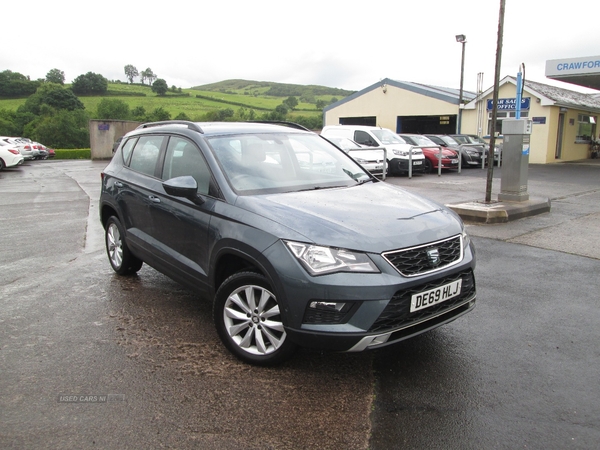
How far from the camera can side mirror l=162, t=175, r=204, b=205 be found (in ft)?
12.7

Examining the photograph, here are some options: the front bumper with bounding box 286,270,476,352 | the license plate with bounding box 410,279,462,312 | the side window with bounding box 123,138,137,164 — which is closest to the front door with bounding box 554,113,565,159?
the side window with bounding box 123,138,137,164

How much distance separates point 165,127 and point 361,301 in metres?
3.01

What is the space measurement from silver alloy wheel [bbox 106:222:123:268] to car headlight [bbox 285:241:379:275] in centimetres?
318

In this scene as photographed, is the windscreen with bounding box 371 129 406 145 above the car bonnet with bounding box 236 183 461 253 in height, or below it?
above

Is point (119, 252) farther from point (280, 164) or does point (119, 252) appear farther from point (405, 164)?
point (405, 164)

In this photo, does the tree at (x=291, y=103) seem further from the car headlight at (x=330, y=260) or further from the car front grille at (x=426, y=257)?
the car headlight at (x=330, y=260)

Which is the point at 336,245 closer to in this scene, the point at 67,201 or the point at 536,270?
the point at 536,270

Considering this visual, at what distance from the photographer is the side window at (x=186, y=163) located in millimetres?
4113

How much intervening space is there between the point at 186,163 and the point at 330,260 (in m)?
1.93

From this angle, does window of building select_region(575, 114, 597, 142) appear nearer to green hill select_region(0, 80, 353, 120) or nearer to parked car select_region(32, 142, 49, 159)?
parked car select_region(32, 142, 49, 159)

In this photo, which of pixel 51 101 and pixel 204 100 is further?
pixel 204 100

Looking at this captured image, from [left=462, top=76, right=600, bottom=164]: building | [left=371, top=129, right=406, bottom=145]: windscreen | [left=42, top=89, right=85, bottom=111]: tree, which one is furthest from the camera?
[left=42, top=89, right=85, bottom=111]: tree

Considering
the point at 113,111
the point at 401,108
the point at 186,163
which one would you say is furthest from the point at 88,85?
the point at 186,163

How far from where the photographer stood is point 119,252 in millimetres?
5734
